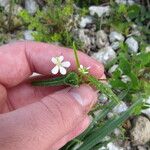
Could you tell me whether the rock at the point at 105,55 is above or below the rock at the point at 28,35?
below

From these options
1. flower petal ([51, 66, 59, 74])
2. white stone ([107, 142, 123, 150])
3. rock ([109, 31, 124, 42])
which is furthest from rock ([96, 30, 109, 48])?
flower petal ([51, 66, 59, 74])

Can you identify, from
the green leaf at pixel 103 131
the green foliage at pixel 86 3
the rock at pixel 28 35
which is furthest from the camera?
the green foliage at pixel 86 3

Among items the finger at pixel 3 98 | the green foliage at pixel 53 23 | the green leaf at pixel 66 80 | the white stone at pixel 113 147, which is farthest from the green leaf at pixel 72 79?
the green foliage at pixel 53 23

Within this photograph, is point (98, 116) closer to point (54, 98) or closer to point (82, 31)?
point (54, 98)

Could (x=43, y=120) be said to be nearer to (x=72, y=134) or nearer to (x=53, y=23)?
Result: (x=72, y=134)

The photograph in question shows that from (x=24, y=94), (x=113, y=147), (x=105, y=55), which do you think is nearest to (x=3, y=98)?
(x=24, y=94)

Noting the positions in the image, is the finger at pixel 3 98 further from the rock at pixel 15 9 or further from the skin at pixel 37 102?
the rock at pixel 15 9

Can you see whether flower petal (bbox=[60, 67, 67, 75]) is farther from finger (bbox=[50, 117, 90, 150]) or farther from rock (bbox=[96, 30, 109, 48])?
rock (bbox=[96, 30, 109, 48])

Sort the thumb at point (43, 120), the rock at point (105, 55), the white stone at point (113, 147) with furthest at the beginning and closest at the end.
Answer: the rock at point (105, 55) < the white stone at point (113, 147) < the thumb at point (43, 120)
